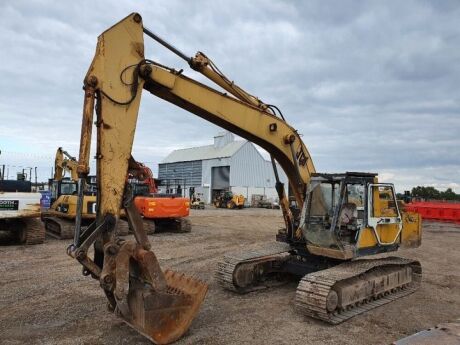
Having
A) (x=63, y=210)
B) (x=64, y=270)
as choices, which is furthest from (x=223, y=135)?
(x=64, y=270)

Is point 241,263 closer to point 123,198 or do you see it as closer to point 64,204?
point 123,198

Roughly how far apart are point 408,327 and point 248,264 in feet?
9.87

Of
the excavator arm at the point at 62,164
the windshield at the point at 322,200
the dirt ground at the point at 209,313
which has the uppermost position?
the excavator arm at the point at 62,164

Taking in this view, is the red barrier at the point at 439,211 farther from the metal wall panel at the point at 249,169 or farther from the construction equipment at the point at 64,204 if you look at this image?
the metal wall panel at the point at 249,169

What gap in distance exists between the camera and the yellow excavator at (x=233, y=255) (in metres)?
5.24

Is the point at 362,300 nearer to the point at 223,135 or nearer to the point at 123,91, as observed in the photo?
the point at 123,91

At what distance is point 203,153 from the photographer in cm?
5506

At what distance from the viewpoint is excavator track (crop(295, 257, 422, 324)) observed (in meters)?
6.57

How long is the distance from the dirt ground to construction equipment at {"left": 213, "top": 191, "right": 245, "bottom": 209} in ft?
94.3

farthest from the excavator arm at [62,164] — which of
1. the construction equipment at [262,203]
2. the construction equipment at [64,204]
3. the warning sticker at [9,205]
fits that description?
the construction equipment at [262,203]

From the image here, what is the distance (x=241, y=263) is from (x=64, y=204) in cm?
998

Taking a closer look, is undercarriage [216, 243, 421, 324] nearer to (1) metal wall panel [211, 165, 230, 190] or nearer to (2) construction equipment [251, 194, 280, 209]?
(2) construction equipment [251, 194, 280, 209]

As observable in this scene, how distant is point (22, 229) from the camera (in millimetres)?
13945

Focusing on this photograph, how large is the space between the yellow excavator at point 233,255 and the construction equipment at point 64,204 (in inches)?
315
